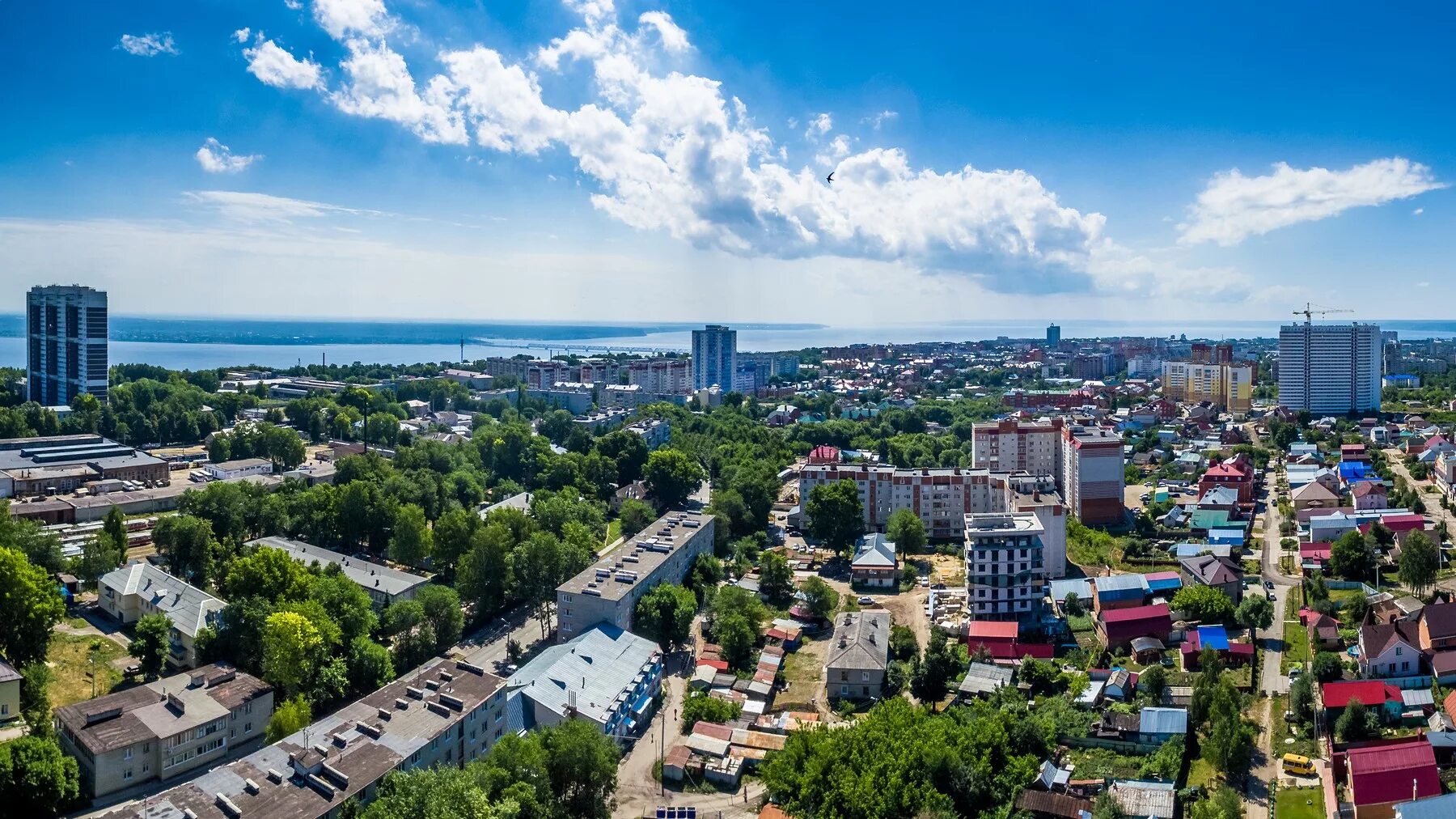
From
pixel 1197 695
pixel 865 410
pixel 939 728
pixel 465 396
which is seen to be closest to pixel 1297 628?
pixel 1197 695


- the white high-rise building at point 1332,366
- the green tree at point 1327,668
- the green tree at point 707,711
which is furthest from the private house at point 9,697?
the white high-rise building at point 1332,366

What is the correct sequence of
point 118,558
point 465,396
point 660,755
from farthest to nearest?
point 465,396 < point 118,558 < point 660,755

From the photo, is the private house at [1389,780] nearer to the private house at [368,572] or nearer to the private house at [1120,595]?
the private house at [1120,595]

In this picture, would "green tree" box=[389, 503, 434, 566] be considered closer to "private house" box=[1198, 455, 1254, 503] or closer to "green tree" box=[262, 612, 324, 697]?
"green tree" box=[262, 612, 324, 697]

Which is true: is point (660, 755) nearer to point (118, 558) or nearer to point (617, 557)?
point (617, 557)

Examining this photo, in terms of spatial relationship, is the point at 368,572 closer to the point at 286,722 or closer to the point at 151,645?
the point at 151,645

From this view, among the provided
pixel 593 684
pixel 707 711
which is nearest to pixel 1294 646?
pixel 707 711

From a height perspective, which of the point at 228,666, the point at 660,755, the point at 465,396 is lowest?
the point at 660,755
